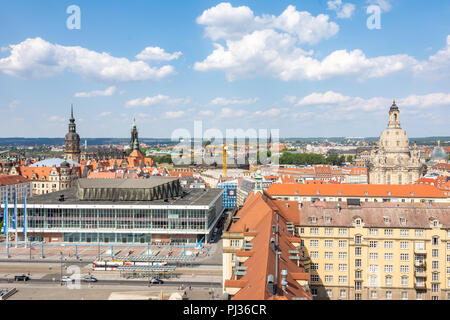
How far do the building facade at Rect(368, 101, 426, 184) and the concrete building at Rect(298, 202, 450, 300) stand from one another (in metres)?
98.1

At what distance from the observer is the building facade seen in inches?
5782

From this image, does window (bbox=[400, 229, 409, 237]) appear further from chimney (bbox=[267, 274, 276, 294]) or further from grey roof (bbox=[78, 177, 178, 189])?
grey roof (bbox=[78, 177, 178, 189])

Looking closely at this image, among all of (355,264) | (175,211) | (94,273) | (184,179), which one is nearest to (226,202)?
(184,179)

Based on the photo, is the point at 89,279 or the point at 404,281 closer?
the point at 404,281

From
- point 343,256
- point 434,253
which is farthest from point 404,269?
point 343,256

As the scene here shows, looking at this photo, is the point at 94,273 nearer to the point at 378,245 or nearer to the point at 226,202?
the point at 378,245

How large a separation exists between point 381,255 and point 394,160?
104584 mm

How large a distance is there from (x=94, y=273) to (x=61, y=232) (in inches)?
978

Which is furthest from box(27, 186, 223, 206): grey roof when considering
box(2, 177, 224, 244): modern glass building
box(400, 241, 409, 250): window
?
box(400, 241, 409, 250): window

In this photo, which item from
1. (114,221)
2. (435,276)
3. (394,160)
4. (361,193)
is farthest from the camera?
(394,160)

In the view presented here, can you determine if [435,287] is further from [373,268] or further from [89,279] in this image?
[89,279]

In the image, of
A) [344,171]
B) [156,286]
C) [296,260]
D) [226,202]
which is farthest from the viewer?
[344,171]

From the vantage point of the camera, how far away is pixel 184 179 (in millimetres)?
149375

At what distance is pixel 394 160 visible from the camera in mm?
149250
